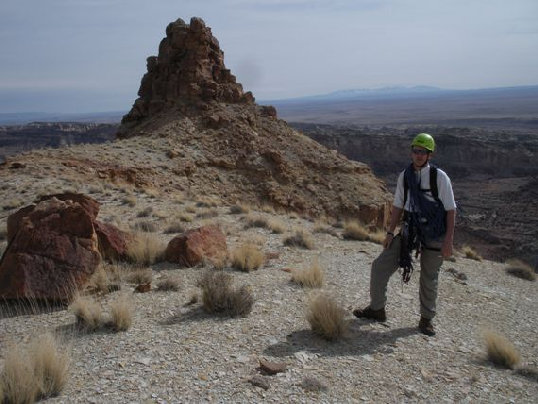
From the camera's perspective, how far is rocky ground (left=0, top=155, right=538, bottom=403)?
12.7ft

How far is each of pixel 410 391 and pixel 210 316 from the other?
7.28ft

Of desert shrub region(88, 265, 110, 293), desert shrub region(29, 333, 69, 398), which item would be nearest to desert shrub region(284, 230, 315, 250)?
desert shrub region(88, 265, 110, 293)

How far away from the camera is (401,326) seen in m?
5.54

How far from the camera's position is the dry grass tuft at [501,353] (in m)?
4.81

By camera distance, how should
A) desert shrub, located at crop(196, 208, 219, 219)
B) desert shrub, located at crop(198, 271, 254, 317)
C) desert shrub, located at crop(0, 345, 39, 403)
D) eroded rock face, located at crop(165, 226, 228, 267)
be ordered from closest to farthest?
desert shrub, located at crop(0, 345, 39, 403)
desert shrub, located at crop(198, 271, 254, 317)
eroded rock face, located at crop(165, 226, 228, 267)
desert shrub, located at crop(196, 208, 219, 219)

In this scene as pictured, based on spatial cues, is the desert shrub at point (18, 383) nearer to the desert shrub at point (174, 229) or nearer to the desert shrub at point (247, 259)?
the desert shrub at point (247, 259)

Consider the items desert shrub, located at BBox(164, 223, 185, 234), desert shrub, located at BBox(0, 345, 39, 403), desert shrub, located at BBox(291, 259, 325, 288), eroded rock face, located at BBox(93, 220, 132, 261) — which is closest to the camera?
desert shrub, located at BBox(0, 345, 39, 403)

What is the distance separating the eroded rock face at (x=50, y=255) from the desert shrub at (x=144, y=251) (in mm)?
981

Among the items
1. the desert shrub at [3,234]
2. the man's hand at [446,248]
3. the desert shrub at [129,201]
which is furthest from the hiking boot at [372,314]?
the desert shrub at [129,201]

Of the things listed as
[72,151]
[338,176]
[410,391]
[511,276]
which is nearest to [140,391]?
[410,391]

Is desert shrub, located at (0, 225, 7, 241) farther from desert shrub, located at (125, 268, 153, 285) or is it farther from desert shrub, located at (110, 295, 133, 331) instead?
desert shrub, located at (110, 295, 133, 331)

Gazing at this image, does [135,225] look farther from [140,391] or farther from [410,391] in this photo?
[410,391]

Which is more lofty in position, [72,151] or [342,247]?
[72,151]

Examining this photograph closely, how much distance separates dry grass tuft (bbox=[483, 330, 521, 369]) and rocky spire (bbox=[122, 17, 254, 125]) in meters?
17.6
